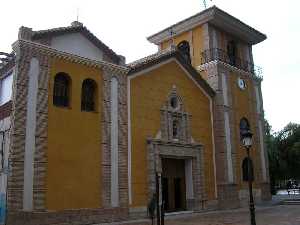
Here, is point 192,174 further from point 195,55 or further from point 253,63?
point 253,63

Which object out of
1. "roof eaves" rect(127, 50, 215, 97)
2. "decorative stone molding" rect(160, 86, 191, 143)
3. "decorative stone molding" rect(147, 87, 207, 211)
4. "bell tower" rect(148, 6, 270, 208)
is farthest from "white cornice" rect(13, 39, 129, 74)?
"bell tower" rect(148, 6, 270, 208)

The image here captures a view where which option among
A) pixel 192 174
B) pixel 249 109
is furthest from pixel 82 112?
pixel 249 109

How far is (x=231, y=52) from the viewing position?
2623 cm

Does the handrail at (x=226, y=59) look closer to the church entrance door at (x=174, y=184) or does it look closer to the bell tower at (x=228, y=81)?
the bell tower at (x=228, y=81)

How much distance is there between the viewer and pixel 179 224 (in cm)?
1554

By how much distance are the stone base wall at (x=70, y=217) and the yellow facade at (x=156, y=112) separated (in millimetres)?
1206

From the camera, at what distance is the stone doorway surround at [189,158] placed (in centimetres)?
1910

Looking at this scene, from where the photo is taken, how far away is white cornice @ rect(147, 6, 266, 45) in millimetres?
24041

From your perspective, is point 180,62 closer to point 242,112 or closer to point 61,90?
point 242,112

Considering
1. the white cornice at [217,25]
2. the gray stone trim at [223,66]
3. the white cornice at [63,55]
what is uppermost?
the white cornice at [217,25]

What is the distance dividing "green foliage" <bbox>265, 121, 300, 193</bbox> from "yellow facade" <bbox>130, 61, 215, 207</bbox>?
18466 mm

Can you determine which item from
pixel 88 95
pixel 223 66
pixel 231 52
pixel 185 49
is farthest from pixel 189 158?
pixel 231 52

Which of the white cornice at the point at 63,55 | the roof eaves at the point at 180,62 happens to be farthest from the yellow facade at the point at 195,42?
the white cornice at the point at 63,55

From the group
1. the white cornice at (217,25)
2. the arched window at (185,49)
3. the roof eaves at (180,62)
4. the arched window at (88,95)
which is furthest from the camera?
the arched window at (185,49)
